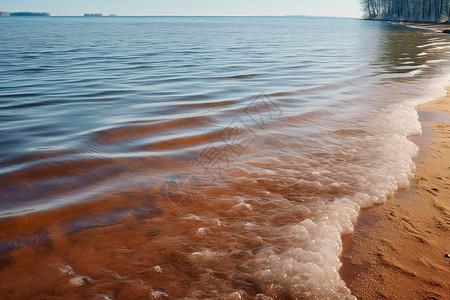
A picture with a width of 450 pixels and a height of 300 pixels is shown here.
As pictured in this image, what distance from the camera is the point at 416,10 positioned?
202ft

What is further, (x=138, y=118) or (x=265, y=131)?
(x=138, y=118)

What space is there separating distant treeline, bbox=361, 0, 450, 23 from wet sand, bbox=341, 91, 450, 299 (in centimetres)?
5856

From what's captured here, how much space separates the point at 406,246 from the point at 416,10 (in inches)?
2895

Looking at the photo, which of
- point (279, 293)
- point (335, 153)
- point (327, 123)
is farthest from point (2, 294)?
point (327, 123)

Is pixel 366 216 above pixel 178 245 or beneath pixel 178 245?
beneath

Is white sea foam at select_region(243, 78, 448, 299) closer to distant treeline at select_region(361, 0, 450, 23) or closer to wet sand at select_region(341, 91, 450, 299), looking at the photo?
wet sand at select_region(341, 91, 450, 299)

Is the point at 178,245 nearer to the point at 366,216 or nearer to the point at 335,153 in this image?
the point at 366,216

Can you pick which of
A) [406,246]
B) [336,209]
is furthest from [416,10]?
[406,246]

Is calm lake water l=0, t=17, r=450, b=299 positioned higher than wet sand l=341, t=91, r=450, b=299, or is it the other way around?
calm lake water l=0, t=17, r=450, b=299

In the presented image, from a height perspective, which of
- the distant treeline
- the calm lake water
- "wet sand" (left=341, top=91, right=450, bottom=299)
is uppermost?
the distant treeline

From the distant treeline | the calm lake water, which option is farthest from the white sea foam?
the distant treeline

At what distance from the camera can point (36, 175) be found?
11.7 ft

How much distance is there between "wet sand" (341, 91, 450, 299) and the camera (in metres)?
2.04

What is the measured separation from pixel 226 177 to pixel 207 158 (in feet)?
2.14
